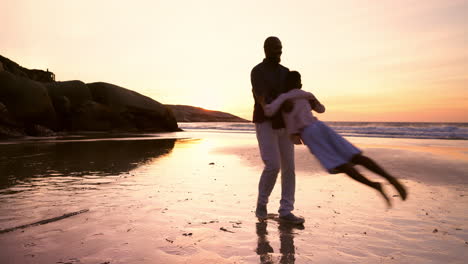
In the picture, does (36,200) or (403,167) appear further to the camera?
(403,167)

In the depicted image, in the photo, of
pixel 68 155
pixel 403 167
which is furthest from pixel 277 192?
pixel 68 155

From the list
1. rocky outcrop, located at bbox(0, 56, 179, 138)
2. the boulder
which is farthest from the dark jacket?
the boulder

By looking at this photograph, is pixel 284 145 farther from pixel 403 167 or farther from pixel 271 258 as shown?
pixel 403 167

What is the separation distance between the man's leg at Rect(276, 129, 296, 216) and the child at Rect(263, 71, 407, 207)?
34 centimetres

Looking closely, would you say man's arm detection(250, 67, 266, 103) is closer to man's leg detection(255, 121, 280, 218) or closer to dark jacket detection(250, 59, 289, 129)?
dark jacket detection(250, 59, 289, 129)

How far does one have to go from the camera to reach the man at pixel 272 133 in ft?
13.3

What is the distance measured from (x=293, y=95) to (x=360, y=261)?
180 cm

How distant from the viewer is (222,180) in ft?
22.9

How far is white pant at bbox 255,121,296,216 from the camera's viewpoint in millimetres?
4195

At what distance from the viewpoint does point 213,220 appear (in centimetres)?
420

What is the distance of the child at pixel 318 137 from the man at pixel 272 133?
20 centimetres

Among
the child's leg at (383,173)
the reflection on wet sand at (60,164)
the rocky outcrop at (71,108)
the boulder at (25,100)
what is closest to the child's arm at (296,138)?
the child's leg at (383,173)

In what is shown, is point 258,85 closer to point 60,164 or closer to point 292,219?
point 292,219

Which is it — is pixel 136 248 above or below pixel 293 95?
below
